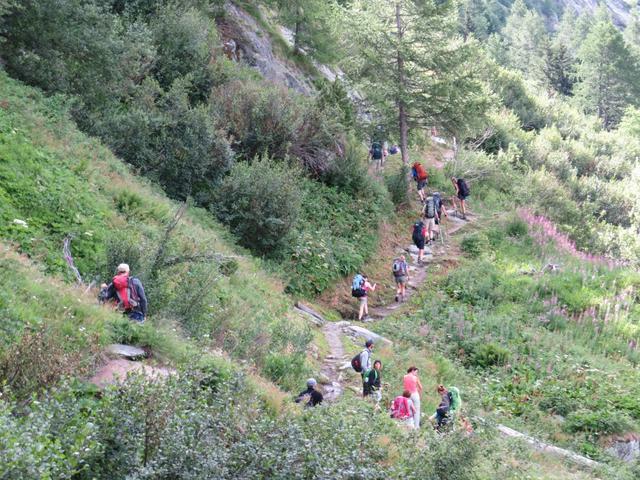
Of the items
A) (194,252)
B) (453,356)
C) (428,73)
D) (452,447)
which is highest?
(428,73)

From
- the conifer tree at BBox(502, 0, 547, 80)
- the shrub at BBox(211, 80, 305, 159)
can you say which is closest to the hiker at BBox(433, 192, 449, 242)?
the shrub at BBox(211, 80, 305, 159)

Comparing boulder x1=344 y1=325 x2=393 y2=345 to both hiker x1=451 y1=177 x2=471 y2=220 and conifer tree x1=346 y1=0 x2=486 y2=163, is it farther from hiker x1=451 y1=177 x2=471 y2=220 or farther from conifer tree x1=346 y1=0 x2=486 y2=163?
conifer tree x1=346 y1=0 x2=486 y2=163

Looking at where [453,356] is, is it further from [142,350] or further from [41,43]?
[41,43]

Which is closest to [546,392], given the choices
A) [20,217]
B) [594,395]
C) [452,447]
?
[594,395]

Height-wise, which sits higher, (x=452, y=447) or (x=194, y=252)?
(x=452, y=447)

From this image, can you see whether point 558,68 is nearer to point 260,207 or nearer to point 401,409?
point 260,207

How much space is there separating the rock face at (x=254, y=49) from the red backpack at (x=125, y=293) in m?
18.1

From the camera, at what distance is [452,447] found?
8656mm

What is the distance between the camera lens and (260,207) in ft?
58.9

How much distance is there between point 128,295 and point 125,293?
76mm

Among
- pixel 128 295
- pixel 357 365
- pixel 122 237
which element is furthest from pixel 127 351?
pixel 357 365

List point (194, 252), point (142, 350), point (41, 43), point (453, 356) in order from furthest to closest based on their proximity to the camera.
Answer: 1. point (41, 43)
2. point (453, 356)
3. point (194, 252)
4. point (142, 350)

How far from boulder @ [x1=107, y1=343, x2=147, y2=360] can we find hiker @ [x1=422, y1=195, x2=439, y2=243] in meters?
14.0

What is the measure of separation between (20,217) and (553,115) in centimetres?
4164
